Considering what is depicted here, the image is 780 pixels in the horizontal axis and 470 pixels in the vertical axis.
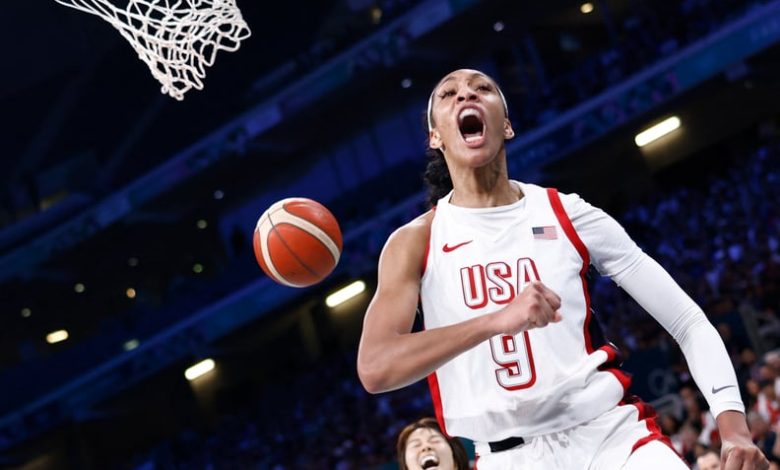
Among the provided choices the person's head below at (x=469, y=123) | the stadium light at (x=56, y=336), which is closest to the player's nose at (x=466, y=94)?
the person's head below at (x=469, y=123)

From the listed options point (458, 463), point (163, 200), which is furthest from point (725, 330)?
point (163, 200)

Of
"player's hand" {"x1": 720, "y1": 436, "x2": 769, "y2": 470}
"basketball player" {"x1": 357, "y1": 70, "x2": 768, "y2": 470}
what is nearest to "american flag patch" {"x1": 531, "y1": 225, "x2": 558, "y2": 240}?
"basketball player" {"x1": 357, "y1": 70, "x2": 768, "y2": 470}

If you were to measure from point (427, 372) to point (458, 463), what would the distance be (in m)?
2.13

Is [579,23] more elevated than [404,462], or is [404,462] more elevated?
[579,23]

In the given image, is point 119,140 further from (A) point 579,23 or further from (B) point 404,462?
(B) point 404,462

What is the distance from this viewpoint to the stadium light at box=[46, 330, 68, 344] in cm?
3064

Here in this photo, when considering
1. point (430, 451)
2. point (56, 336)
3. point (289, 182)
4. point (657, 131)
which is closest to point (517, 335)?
point (430, 451)

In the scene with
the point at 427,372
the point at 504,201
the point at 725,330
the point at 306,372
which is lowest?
the point at 427,372

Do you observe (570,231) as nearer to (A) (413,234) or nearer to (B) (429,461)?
(A) (413,234)

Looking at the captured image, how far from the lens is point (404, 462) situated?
4.78 metres

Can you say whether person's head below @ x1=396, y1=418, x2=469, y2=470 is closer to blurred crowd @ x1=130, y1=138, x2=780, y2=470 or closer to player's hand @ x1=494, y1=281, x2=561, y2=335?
player's hand @ x1=494, y1=281, x2=561, y2=335

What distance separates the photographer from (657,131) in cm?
2238

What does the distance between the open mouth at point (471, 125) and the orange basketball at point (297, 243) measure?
8.50 ft

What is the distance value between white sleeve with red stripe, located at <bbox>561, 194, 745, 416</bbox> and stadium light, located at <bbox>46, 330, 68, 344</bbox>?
2926cm
